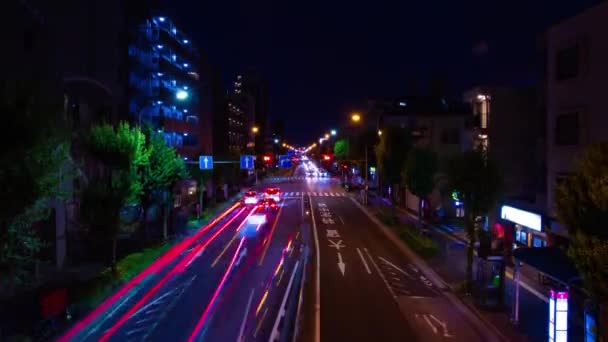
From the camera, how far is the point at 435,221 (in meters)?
39.5

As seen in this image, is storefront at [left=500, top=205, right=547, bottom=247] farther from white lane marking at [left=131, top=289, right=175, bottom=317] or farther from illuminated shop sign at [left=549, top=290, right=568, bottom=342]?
white lane marking at [left=131, top=289, right=175, bottom=317]

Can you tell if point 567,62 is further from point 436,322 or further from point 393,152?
point 393,152

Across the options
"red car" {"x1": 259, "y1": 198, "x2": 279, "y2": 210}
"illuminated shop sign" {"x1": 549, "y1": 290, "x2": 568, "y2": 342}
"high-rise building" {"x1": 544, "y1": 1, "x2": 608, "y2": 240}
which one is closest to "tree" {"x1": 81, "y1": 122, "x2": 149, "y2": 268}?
"illuminated shop sign" {"x1": 549, "y1": 290, "x2": 568, "y2": 342}

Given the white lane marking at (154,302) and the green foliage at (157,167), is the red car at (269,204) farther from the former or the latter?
the white lane marking at (154,302)

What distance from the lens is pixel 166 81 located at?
5569 centimetres

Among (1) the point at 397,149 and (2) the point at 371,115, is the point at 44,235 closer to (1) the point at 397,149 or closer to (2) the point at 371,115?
(1) the point at 397,149

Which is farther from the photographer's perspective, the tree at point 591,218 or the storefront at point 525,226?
the storefront at point 525,226

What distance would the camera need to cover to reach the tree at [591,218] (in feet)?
29.2

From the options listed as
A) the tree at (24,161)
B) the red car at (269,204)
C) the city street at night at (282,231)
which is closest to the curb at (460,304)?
the city street at night at (282,231)

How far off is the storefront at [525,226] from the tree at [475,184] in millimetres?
4163

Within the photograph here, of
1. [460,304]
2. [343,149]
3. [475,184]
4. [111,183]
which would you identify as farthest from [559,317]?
[343,149]

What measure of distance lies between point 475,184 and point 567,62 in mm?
6754

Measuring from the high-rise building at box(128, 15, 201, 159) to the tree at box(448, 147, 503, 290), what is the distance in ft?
87.2

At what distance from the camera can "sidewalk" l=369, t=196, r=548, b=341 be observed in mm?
14641
